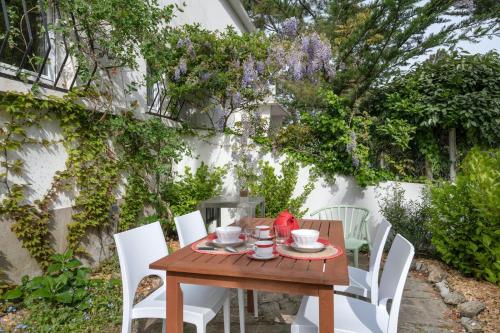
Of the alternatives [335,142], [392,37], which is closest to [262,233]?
[335,142]

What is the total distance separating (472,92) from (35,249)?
5.65m

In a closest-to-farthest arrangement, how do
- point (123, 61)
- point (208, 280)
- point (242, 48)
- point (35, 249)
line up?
point (208, 280) → point (35, 249) → point (123, 61) → point (242, 48)

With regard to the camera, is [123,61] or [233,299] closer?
[233,299]

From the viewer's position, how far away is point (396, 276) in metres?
1.60

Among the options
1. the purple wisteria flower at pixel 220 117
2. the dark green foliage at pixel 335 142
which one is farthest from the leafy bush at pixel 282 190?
the purple wisteria flower at pixel 220 117

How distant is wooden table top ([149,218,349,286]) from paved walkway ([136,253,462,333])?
1055 mm

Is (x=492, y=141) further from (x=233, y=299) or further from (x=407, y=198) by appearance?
(x=233, y=299)

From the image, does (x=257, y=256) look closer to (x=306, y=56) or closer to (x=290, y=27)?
(x=306, y=56)

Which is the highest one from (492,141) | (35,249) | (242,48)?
(242,48)

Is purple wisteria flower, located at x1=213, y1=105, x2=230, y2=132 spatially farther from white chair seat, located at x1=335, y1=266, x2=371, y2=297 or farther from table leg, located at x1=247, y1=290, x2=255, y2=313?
white chair seat, located at x1=335, y1=266, x2=371, y2=297

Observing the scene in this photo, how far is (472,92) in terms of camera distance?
482cm

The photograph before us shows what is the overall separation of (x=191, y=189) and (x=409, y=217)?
3053 mm

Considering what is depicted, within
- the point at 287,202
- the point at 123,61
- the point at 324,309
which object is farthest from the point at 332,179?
the point at 324,309

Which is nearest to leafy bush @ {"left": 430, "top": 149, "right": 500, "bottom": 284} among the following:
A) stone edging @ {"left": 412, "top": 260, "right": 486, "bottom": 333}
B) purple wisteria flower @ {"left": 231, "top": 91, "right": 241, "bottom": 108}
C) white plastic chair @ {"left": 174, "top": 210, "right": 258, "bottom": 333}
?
stone edging @ {"left": 412, "top": 260, "right": 486, "bottom": 333}
